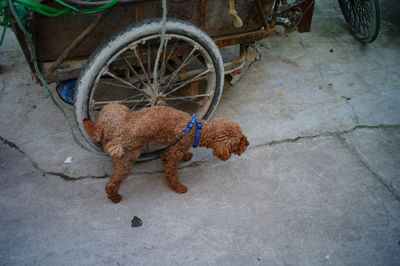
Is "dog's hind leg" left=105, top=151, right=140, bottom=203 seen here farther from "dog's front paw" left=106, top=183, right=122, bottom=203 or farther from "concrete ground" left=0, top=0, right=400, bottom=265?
"concrete ground" left=0, top=0, right=400, bottom=265

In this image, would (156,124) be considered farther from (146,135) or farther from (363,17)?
(363,17)

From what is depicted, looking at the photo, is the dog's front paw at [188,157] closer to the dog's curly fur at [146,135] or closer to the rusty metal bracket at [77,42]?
the dog's curly fur at [146,135]

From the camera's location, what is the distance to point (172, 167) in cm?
242

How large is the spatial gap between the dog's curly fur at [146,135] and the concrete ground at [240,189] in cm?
30

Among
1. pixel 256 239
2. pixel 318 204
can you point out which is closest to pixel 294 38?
pixel 318 204

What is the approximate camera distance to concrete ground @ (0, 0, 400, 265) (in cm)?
218

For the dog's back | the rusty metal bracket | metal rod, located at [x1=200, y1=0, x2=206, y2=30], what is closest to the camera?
the rusty metal bracket

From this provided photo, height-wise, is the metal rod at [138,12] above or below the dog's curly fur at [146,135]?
above

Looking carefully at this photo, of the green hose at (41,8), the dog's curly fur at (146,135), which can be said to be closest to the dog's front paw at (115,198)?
the dog's curly fur at (146,135)

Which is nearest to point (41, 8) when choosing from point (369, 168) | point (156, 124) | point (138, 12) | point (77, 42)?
point (77, 42)

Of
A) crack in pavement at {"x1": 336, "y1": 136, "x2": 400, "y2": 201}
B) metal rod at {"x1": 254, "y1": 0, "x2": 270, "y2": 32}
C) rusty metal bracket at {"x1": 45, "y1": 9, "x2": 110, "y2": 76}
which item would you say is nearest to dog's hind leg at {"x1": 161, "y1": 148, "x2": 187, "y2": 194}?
rusty metal bracket at {"x1": 45, "y1": 9, "x2": 110, "y2": 76}

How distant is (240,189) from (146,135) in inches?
38.3

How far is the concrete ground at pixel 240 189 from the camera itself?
7.16 ft

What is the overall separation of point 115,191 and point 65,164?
0.68 m
